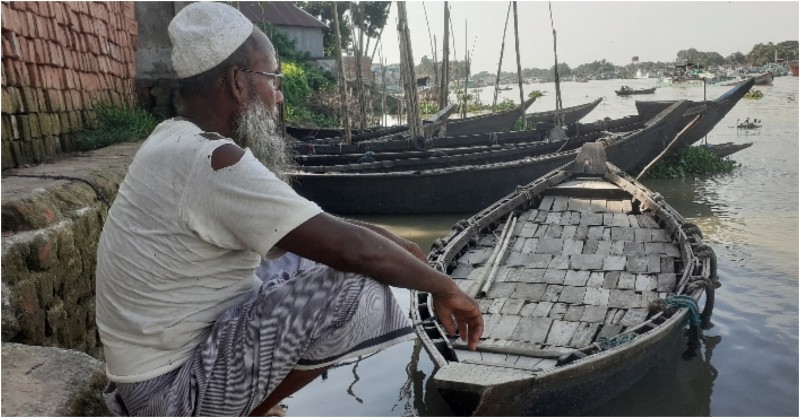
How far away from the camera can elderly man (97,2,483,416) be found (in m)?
1.54

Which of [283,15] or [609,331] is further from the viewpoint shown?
[283,15]

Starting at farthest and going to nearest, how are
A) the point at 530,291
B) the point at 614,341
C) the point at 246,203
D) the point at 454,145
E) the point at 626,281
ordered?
1. the point at 454,145
2. the point at 626,281
3. the point at 530,291
4. the point at 614,341
5. the point at 246,203

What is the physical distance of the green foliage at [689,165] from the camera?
1174 cm

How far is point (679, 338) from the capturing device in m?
4.18

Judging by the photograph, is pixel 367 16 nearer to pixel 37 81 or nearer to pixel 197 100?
pixel 37 81

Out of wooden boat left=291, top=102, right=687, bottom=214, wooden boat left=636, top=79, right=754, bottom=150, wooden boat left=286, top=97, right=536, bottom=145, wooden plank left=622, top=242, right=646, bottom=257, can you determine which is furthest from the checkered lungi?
wooden boat left=636, top=79, right=754, bottom=150

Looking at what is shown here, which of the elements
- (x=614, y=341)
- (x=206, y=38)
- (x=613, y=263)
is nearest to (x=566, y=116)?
(x=613, y=263)

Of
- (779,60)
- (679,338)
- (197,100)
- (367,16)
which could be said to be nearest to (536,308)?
(679,338)

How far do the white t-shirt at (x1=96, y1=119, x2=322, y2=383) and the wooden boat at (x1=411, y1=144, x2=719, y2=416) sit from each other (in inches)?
52.1

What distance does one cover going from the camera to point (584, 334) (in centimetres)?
369

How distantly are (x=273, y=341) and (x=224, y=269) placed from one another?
0.23 metres

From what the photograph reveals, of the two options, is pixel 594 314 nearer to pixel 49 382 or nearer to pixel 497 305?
pixel 497 305

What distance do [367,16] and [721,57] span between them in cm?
6548

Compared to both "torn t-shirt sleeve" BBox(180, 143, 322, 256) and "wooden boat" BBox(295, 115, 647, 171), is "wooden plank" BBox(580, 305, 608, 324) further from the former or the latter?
"wooden boat" BBox(295, 115, 647, 171)
